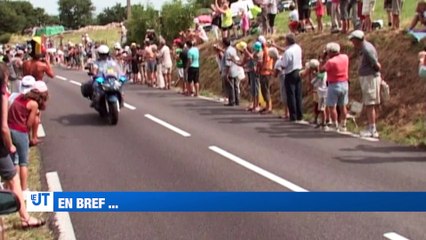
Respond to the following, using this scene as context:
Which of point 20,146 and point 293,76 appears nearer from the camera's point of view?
point 20,146

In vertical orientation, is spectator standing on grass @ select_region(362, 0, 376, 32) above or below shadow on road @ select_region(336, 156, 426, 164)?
above

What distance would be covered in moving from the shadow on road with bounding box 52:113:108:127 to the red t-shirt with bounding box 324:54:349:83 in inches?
201

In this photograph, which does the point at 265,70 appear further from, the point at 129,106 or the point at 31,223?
the point at 31,223

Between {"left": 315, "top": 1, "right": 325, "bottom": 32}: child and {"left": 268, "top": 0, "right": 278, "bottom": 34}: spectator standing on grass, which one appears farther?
{"left": 268, "top": 0, "right": 278, "bottom": 34}: spectator standing on grass

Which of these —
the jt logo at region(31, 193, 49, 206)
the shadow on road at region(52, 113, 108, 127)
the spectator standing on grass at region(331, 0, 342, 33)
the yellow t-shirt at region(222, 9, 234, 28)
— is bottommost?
the shadow on road at region(52, 113, 108, 127)

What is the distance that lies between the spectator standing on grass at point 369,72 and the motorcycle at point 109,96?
17.3 ft

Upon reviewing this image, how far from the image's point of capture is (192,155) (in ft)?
32.2

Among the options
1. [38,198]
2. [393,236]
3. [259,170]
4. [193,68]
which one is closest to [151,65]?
[193,68]

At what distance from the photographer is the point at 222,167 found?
8.89m

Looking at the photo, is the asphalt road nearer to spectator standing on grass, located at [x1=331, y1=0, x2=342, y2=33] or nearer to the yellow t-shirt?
spectator standing on grass, located at [x1=331, y1=0, x2=342, y2=33]

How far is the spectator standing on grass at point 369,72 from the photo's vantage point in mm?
10836

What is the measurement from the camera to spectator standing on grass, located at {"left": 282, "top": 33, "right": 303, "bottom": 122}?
42.9ft

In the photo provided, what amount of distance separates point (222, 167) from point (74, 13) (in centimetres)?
12860

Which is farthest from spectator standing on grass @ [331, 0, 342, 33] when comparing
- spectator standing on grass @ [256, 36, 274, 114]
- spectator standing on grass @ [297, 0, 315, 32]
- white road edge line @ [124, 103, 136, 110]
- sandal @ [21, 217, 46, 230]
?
sandal @ [21, 217, 46, 230]
